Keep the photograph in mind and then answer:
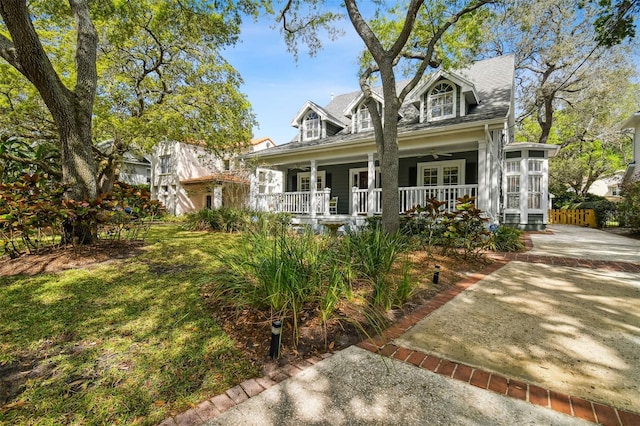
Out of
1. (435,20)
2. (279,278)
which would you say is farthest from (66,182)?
(435,20)

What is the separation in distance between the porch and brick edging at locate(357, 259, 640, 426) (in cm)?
634

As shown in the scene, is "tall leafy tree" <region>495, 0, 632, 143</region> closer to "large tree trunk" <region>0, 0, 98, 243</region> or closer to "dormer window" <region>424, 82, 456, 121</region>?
"dormer window" <region>424, 82, 456, 121</region>

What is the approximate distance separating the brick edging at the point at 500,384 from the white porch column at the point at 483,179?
21.2ft

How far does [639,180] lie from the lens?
35.9 ft

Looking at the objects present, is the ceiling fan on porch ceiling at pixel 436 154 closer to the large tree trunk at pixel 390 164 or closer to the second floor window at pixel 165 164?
the large tree trunk at pixel 390 164

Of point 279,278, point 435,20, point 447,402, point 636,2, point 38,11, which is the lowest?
point 447,402

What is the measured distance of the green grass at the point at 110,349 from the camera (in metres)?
1.83

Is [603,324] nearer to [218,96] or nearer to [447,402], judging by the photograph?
[447,402]

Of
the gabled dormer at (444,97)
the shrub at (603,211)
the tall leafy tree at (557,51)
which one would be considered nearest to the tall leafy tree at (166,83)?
the gabled dormer at (444,97)

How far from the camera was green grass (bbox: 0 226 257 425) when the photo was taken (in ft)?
6.00

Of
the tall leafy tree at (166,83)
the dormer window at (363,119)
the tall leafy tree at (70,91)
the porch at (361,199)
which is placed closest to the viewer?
the tall leafy tree at (70,91)

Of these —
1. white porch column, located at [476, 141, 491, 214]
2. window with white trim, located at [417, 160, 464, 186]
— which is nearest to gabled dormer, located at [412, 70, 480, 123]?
window with white trim, located at [417, 160, 464, 186]

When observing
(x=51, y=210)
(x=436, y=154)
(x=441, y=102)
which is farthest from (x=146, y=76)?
(x=436, y=154)

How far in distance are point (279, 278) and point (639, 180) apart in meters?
14.9
